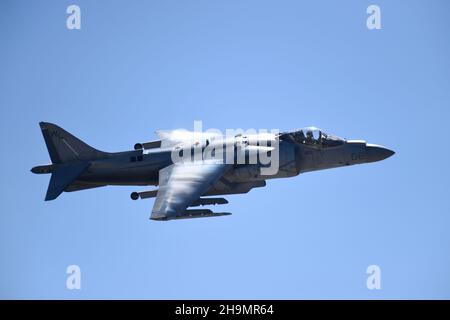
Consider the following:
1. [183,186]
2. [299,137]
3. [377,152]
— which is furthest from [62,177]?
[377,152]

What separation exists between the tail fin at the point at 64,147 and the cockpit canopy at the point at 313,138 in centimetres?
1003

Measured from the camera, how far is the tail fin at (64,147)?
→ 46344 millimetres

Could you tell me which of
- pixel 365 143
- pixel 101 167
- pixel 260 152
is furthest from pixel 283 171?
pixel 101 167

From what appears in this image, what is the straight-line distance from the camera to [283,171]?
1759 inches

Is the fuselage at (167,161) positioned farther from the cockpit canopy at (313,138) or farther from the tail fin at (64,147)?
the tail fin at (64,147)

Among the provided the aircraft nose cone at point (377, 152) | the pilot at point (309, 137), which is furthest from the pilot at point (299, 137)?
the aircraft nose cone at point (377, 152)

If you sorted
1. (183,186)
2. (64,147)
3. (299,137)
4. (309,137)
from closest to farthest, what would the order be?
(183,186) < (299,137) < (309,137) < (64,147)

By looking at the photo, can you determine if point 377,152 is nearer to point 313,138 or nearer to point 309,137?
point 313,138

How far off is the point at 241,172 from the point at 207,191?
1963 mm

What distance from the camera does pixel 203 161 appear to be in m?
44.7

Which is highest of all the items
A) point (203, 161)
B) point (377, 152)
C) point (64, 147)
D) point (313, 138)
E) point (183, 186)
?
point (313, 138)

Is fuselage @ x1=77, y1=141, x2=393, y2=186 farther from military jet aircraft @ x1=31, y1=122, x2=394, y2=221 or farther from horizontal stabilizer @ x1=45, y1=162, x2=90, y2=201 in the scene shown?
horizontal stabilizer @ x1=45, y1=162, x2=90, y2=201

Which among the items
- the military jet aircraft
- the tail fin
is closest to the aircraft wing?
the military jet aircraft

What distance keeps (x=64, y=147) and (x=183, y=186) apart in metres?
8.13
